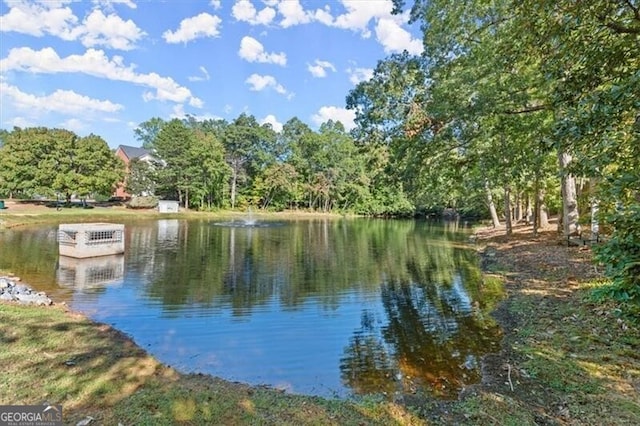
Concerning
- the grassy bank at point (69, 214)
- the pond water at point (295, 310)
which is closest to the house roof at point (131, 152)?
the grassy bank at point (69, 214)

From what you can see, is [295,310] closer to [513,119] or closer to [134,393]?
[134,393]

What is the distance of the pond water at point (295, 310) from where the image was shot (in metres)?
6.32

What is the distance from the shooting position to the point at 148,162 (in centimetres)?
5206

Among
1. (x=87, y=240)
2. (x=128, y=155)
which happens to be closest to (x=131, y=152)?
(x=128, y=155)

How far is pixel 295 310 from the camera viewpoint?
1014 cm

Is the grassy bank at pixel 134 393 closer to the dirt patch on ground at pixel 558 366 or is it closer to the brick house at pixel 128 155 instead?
the dirt patch on ground at pixel 558 366

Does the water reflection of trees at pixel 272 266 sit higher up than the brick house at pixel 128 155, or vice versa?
the brick house at pixel 128 155

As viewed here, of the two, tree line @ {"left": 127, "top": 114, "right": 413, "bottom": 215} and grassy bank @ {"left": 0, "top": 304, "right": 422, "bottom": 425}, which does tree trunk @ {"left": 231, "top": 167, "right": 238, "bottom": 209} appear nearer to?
tree line @ {"left": 127, "top": 114, "right": 413, "bottom": 215}

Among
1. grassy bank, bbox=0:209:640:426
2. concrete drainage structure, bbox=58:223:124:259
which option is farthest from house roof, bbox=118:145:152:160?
grassy bank, bbox=0:209:640:426

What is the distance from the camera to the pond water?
20.7ft

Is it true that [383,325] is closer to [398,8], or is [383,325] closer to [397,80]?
[397,80]

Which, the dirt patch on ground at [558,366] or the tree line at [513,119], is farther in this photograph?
the dirt patch on ground at [558,366]

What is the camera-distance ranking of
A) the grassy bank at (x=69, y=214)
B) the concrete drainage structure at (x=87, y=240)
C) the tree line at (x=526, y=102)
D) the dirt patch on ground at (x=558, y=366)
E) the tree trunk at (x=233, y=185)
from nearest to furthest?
the tree line at (x=526, y=102)
the dirt patch on ground at (x=558, y=366)
the concrete drainage structure at (x=87, y=240)
the grassy bank at (x=69, y=214)
the tree trunk at (x=233, y=185)

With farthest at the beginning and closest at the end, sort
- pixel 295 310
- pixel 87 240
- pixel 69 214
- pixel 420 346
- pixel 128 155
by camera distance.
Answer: pixel 128 155, pixel 69 214, pixel 87 240, pixel 295 310, pixel 420 346
